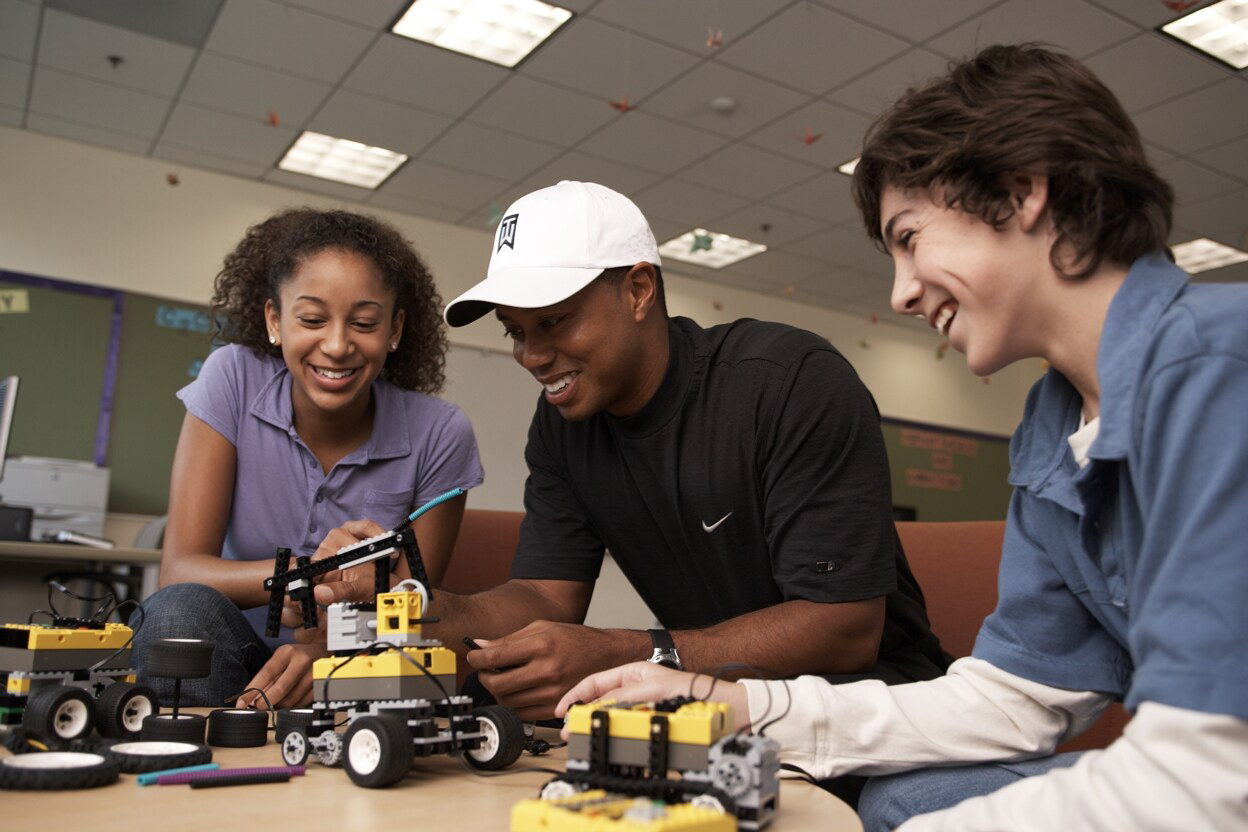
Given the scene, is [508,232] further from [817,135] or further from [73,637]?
[817,135]

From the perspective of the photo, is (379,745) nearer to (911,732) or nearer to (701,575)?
(911,732)

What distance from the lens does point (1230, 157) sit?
16.6 ft

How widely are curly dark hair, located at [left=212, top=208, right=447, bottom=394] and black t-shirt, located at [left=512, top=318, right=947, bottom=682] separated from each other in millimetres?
515

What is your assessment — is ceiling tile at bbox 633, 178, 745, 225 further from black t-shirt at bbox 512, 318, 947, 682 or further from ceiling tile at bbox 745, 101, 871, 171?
black t-shirt at bbox 512, 318, 947, 682

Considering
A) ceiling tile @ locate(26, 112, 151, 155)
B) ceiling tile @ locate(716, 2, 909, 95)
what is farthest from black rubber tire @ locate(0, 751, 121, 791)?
ceiling tile @ locate(26, 112, 151, 155)

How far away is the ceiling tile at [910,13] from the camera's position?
12.6 ft

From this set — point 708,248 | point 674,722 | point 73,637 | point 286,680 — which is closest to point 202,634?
point 286,680

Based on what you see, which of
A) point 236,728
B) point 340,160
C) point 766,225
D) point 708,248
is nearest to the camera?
point 236,728

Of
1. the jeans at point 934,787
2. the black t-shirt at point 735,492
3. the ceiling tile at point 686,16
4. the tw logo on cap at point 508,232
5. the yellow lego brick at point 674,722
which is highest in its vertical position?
the ceiling tile at point 686,16

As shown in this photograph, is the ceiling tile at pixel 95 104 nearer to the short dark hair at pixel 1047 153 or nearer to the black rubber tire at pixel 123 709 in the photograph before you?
the black rubber tire at pixel 123 709

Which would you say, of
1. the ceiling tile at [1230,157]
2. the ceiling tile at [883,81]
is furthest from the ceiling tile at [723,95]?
the ceiling tile at [1230,157]

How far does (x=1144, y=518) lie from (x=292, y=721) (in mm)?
810

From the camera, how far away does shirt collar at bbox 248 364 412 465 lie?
1.90 metres

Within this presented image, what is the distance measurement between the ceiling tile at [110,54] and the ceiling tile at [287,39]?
0.91 feet
